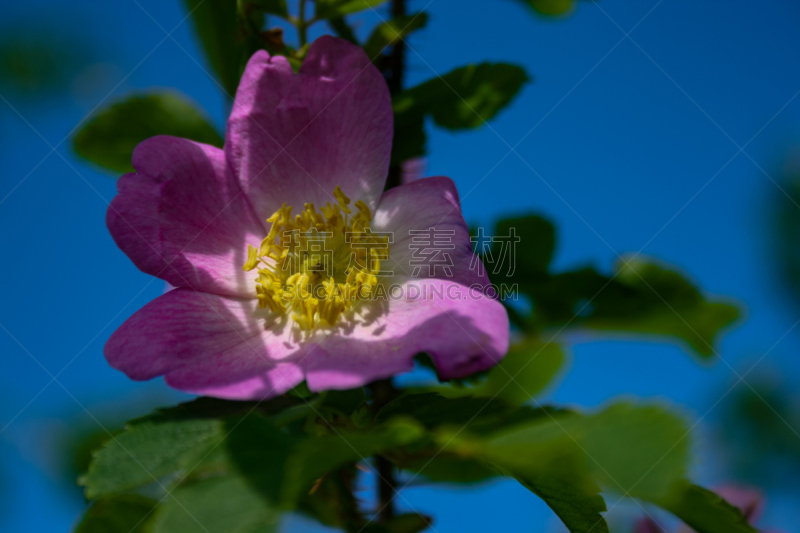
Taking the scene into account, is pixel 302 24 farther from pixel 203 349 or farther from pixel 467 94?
pixel 203 349

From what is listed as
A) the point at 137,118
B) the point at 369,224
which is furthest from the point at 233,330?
the point at 137,118

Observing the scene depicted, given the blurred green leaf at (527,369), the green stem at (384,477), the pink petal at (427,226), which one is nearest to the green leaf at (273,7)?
the pink petal at (427,226)

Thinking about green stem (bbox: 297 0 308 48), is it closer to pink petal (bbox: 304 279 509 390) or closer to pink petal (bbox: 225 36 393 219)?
pink petal (bbox: 225 36 393 219)

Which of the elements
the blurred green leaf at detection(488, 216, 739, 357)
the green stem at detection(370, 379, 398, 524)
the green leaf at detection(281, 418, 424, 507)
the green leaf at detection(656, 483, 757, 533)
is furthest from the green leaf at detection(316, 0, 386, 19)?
the green leaf at detection(656, 483, 757, 533)

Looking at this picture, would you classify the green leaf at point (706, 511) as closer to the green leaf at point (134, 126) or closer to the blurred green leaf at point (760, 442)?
the green leaf at point (134, 126)

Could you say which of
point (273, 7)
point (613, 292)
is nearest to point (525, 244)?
point (613, 292)

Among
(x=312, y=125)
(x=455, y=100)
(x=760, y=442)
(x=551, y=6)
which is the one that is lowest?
(x=760, y=442)

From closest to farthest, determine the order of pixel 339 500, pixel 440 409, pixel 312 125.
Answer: pixel 440 409
pixel 339 500
pixel 312 125
